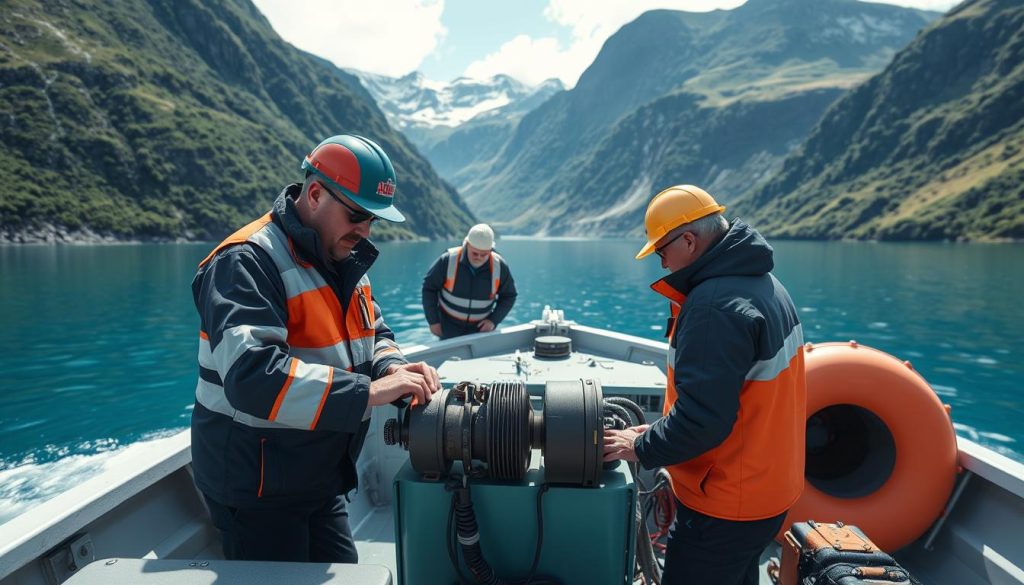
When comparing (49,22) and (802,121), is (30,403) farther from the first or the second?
(802,121)

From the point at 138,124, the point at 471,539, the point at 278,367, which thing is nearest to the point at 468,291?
the point at 471,539

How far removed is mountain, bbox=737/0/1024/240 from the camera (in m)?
72.4

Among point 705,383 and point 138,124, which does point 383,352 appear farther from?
point 138,124

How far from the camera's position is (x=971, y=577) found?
294cm

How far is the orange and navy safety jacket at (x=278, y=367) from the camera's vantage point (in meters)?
1.65

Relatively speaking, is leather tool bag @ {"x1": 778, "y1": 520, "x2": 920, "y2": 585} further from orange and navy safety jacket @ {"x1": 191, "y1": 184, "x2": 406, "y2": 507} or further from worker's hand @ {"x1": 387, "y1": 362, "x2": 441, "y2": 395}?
orange and navy safety jacket @ {"x1": 191, "y1": 184, "x2": 406, "y2": 507}

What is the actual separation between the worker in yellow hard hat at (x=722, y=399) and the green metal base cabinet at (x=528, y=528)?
0.21 metres

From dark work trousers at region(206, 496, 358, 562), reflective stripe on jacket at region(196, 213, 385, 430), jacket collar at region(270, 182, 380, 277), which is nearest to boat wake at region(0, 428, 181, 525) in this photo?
dark work trousers at region(206, 496, 358, 562)

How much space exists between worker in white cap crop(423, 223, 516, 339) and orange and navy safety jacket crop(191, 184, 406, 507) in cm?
382

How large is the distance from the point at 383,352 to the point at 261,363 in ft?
2.83

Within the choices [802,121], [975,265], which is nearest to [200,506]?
[975,265]

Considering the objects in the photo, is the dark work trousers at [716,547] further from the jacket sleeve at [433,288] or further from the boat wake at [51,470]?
the boat wake at [51,470]

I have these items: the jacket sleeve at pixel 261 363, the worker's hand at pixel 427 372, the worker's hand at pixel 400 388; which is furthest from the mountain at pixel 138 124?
the worker's hand at pixel 400 388

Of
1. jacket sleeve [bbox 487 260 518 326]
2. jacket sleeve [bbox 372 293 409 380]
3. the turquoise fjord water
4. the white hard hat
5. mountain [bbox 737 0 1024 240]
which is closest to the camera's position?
jacket sleeve [bbox 372 293 409 380]
